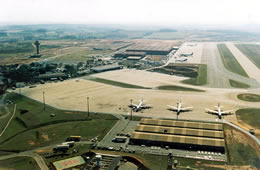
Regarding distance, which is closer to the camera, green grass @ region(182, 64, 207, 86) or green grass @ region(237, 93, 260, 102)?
green grass @ region(237, 93, 260, 102)

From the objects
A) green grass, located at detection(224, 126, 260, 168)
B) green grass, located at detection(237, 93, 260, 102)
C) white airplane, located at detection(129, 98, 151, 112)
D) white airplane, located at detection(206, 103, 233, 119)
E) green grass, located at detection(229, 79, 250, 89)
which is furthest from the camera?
green grass, located at detection(229, 79, 250, 89)

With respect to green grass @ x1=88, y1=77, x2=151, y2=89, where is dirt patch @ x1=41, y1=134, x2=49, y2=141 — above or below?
below

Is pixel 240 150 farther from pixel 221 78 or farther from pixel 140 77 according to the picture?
pixel 140 77

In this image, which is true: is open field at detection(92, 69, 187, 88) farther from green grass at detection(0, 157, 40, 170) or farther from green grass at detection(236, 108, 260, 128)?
green grass at detection(0, 157, 40, 170)

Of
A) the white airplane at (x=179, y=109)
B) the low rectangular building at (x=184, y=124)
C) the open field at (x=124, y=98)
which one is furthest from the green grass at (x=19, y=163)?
the white airplane at (x=179, y=109)

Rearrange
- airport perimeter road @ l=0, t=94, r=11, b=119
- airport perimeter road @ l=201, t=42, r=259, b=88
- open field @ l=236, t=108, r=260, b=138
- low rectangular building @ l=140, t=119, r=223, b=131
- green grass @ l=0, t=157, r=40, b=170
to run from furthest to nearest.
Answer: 1. airport perimeter road @ l=201, t=42, r=259, b=88
2. airport perimeter road @ l=0, t=94, r=11, b=119
3. open field @ l=236, t=108, r=260, b=138
4. low rectangular building @ l=140, t=119, r=223, b=131
5. green grass @ l=0, t=157, r=40, b=170

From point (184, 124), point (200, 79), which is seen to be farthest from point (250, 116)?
point (200, 79)

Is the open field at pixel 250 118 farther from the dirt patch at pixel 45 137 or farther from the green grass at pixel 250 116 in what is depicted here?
the dirt patch at pixel 45 137

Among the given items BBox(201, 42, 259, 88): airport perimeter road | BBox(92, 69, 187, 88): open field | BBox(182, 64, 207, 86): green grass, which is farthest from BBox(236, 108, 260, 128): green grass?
BBox(92, 69, 187, 88): open field
